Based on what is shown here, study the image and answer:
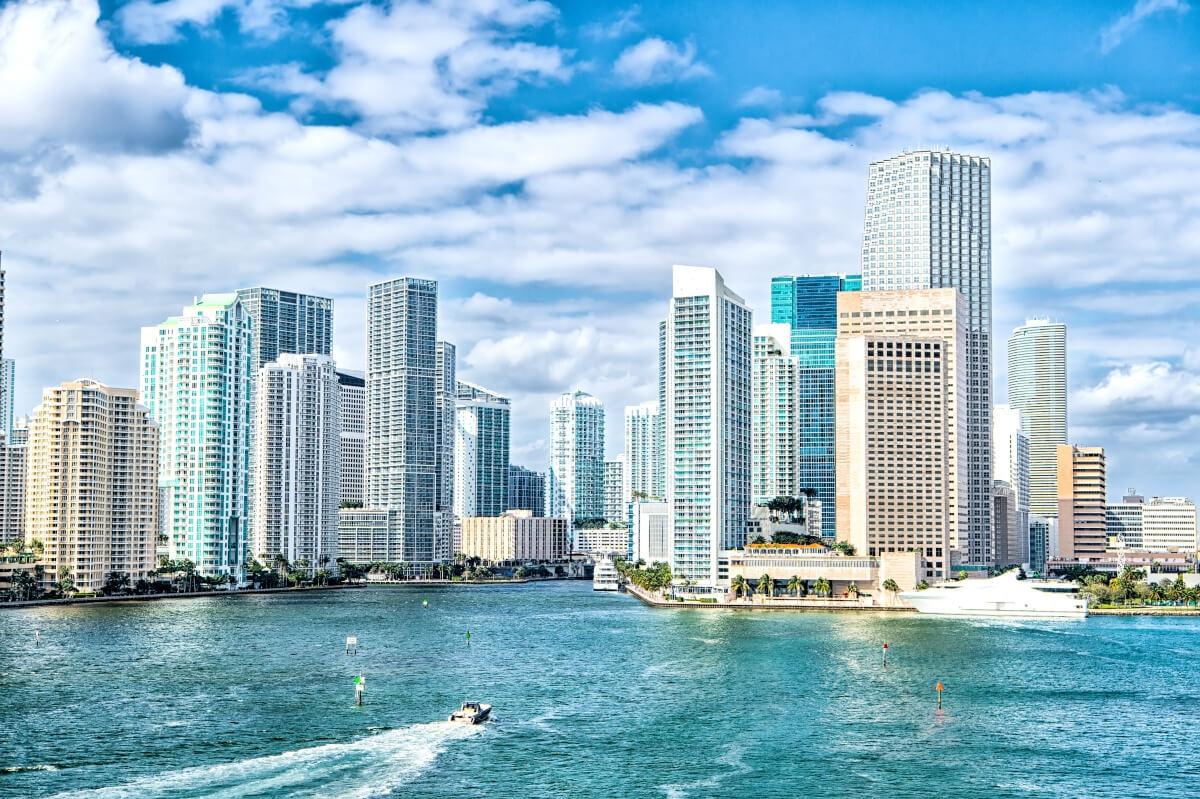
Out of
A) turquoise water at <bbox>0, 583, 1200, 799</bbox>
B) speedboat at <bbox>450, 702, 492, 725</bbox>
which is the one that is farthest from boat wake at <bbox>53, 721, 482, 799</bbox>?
speedboat at <bbox>450, 702, 492, 725</bbox>

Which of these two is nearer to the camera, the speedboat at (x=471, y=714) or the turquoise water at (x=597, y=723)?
the turquoise water at (x=597, y=723)

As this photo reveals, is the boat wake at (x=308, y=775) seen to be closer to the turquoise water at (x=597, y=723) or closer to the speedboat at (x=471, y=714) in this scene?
the turquoise water at (x=597, y=723)

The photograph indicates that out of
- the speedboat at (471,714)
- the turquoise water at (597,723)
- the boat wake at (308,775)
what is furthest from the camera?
the speedboat at (471,714)

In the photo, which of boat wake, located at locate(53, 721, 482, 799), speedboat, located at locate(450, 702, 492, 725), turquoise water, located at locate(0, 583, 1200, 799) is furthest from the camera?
speedboat, located at locate(450, 702, 492, 725)

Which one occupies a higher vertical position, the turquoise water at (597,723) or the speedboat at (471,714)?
the speedboat at (471,714)

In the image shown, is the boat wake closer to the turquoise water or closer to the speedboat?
the turquoise water

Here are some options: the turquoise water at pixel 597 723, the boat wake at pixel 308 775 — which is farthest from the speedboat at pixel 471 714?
Result: the boat wake at pixel 308 775

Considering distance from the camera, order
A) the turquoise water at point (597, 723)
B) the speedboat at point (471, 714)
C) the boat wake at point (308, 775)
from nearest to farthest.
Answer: the boat wake at point (308, 775) < the turquoise water at point (597, 723) < the speedboat at point (471, 714)

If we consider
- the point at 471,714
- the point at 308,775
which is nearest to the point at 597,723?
the point at 471,714
